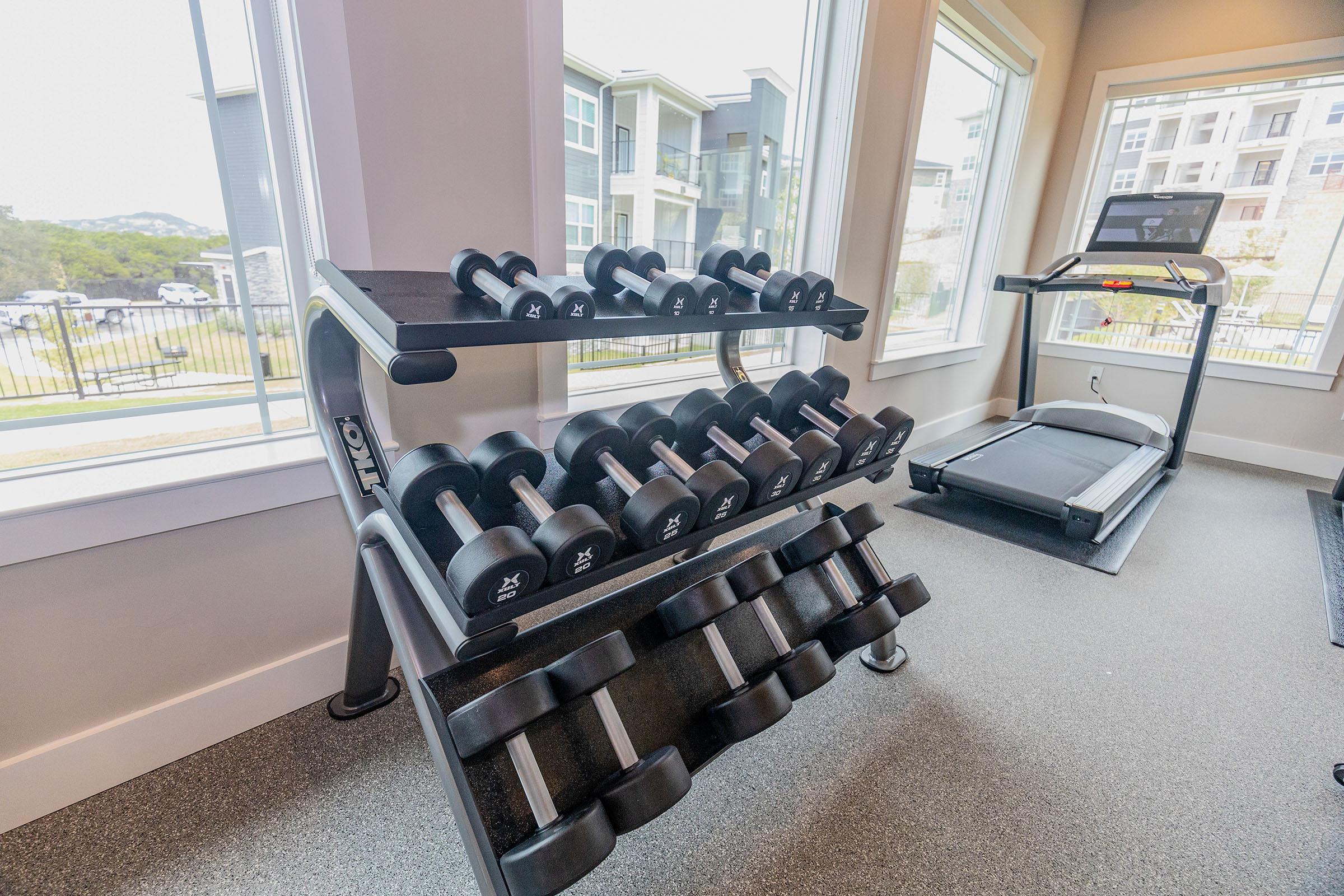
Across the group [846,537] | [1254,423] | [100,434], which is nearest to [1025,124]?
[1254,423]

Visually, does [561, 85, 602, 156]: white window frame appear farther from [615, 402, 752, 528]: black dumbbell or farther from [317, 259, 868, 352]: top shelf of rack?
[615, 402, 752, 528]: black dumbbell

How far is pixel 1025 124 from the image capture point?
372 centimetres

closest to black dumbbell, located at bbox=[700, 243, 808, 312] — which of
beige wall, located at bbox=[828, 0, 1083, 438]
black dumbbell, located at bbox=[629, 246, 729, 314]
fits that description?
black dumbbell, located at bbox=[629, 246, 729, 314]

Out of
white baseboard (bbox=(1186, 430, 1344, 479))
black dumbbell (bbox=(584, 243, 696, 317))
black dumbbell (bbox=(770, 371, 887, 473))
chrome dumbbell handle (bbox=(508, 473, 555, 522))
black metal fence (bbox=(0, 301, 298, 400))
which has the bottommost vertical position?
white baseboard (bbox=(1186, 430, 1344, 479))

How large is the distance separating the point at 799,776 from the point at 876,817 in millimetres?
179

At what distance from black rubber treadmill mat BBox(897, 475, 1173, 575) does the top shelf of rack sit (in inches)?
74.3

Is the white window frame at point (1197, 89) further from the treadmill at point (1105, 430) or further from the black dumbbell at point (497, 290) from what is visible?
the black dumbbell at point (497, 290)

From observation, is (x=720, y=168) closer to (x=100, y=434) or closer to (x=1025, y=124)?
(x=100, y=434)

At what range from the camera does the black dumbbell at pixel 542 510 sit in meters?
0.90

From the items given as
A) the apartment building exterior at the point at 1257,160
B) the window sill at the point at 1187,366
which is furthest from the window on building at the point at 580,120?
the window sill at the point at 1187,366

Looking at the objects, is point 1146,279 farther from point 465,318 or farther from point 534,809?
point 534,809

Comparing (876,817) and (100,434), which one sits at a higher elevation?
(100,434)

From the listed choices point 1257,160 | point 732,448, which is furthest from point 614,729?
point 1257,160

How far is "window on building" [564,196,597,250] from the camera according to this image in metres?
1.90
